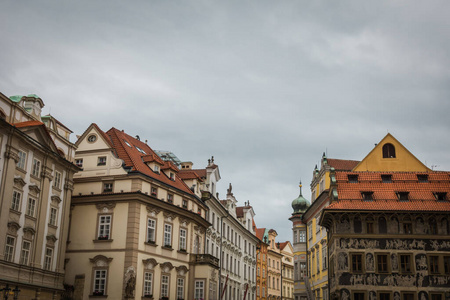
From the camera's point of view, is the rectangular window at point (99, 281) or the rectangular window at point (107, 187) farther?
the rectangular window at point (107, 187)

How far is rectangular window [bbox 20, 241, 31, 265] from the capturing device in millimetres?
35688

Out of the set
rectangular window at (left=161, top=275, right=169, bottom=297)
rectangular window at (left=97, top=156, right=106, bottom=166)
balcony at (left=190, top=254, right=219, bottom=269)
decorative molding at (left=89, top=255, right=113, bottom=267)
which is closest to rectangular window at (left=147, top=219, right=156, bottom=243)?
rectangular window at (left=161, top=275, right=169, bottom=297)

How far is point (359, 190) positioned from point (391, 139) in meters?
7.77

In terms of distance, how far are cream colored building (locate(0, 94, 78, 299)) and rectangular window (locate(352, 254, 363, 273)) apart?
2260 cm

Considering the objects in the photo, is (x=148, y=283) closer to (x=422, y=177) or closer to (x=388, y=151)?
(x=388, y=151)

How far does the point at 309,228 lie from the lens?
5716cm

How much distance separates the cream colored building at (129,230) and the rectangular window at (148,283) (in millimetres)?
80

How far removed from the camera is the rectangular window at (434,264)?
41375 millimetres

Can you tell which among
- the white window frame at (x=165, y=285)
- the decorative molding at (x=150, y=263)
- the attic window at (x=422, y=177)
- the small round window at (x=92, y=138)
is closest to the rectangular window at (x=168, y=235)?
the decorative molding at (x=150, y=263)

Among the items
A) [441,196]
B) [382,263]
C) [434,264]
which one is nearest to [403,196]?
[441,196]

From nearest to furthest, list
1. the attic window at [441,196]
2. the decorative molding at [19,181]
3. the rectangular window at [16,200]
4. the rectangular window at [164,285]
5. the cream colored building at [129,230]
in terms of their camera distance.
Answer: the rectangular window at [16,200] < the decorative molding at [19,181] < the cream colored building at [129,230] < the rectangular window at [164,285] < the attic window at [441,196]

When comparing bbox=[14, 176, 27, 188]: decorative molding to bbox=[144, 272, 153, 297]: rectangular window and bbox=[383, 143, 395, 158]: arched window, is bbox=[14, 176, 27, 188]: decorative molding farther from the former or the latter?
bbox=[383, 143, 395, 158]: arched window

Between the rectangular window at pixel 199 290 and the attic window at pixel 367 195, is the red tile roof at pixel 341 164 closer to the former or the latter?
the attic window at pixel 367 195

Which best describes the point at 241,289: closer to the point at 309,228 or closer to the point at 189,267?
the point at 309,228
